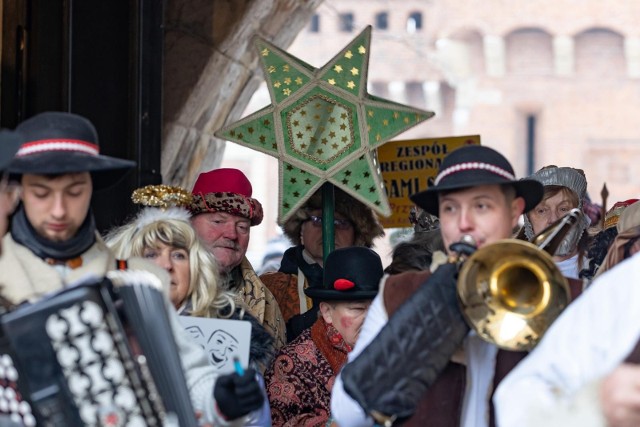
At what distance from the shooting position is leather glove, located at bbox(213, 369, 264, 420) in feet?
13.5

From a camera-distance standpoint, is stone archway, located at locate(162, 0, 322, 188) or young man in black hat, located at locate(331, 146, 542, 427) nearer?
young man in black hat, located at locate(331, 146, 542, 427)

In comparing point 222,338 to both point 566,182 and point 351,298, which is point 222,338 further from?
point 566,182

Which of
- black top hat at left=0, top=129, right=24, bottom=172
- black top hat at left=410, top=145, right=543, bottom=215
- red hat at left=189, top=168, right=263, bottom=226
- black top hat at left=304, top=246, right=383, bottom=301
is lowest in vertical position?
black top hat at left=304, top=246, right=383, bottom=301

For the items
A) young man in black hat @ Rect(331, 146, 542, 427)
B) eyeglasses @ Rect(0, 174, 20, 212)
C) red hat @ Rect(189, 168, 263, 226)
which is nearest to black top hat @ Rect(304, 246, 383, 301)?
red hat @ Rect(189, 168, 263, 226)

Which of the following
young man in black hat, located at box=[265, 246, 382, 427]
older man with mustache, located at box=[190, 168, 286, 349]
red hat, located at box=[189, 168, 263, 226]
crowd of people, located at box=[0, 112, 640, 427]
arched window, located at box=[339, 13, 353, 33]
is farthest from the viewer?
arched window, located at box=[339, 13, 353, 33]

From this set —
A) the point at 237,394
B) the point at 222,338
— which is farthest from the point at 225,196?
the point at 237,394

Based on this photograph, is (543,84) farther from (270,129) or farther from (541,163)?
(270,129)

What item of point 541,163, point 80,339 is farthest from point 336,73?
point 541,163

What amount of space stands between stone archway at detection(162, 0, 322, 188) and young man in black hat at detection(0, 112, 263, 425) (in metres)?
5.25

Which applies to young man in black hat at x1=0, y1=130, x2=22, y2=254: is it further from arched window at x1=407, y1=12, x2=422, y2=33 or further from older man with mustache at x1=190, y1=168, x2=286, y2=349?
arched window at x1=407, y1=12, x2=422, y2=33

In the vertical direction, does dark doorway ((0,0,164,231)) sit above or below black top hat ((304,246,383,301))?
above

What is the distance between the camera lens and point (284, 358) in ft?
19.6

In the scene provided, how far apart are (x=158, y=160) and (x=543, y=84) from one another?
145 ft

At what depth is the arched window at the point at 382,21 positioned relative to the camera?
5250 centimetres
